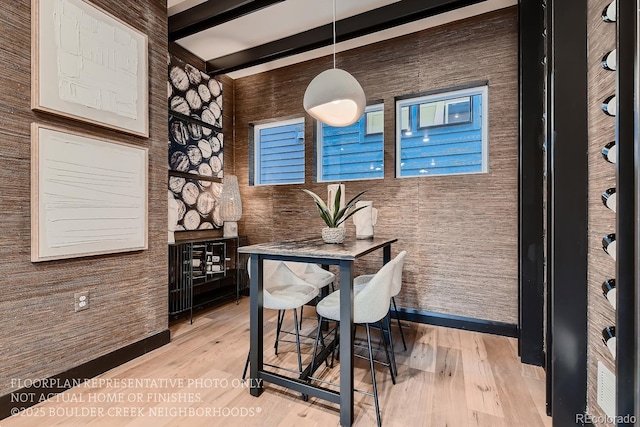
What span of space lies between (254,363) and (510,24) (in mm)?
3389

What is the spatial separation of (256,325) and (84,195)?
139cm

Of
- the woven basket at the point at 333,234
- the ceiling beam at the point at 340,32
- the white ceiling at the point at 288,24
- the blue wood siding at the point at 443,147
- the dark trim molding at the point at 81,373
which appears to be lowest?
the dark trim molding at the point at 81,373

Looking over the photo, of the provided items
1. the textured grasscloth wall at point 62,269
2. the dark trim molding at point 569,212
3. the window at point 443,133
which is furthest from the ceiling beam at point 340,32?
the dark trim molding at point 569,212

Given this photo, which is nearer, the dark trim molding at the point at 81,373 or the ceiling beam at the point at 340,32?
the dark trim molding at the point at 81,373

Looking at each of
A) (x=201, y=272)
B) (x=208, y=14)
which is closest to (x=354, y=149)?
(x=208, y=14)

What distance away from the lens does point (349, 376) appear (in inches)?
61.5

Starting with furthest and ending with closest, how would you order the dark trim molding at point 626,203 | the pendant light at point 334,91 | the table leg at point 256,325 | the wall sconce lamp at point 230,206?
the wall sconce lamp at point 230,206
the pendant light at point 334,91
the table leg at point 256,325
the dark trim molding at point 626,203

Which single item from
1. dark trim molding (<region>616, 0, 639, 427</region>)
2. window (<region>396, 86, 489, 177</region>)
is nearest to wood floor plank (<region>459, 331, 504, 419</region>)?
dark trim molding (<region>616, 0, 639, 427</region>)

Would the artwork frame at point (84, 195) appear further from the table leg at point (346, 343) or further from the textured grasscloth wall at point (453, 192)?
the textured grasscloth wall at point (453, 192)

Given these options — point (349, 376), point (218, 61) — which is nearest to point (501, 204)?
point (349, 376)

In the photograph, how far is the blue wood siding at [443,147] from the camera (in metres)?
2.87

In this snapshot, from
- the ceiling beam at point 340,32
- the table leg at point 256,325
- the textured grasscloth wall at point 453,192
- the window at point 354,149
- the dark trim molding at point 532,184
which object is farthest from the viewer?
the window at point 354,149

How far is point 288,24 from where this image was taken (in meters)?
2.94

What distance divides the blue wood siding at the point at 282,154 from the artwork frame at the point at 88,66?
173 centimetres
